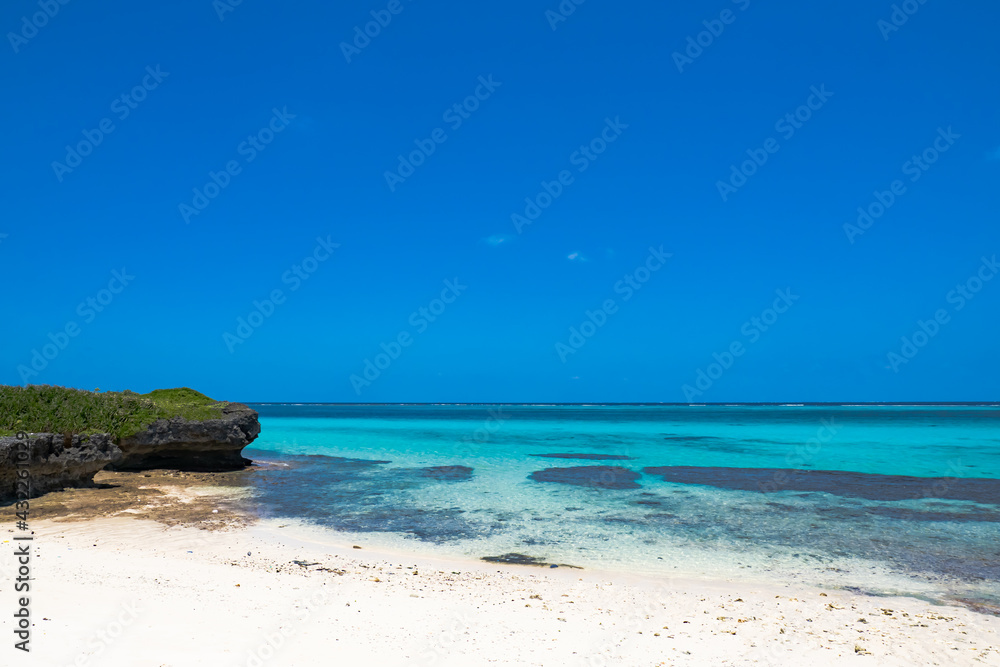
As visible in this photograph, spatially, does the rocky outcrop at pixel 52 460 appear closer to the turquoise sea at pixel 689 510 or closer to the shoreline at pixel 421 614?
the shoreline at pixel 421 614

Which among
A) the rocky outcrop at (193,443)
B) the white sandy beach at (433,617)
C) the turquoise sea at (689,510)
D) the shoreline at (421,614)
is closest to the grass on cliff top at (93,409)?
the rocky outcrop at (193,443)

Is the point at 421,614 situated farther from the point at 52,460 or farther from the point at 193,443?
the point at 193,443

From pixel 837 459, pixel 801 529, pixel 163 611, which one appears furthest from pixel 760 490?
pixel 163 611

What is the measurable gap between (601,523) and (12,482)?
1452 cm

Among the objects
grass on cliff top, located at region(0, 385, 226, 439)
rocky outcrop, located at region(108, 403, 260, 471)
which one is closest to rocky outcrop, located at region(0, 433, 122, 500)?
grass on cliff top, located at region(0, 385, 226, 439)

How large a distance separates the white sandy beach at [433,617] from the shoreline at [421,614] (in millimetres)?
28

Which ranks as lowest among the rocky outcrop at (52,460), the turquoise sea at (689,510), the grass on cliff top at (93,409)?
the turquoise sea at (689,510)

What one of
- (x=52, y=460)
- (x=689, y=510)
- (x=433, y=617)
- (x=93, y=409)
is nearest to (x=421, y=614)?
(x=433, y=617)

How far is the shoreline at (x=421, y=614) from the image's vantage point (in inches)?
227

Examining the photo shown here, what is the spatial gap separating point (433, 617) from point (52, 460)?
1339 centimetres

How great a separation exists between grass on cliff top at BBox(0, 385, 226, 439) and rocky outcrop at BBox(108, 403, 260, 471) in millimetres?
337

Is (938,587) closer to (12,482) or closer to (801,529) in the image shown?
(801,529)

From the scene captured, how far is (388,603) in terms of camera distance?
24.9 feet

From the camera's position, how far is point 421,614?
7168mm
